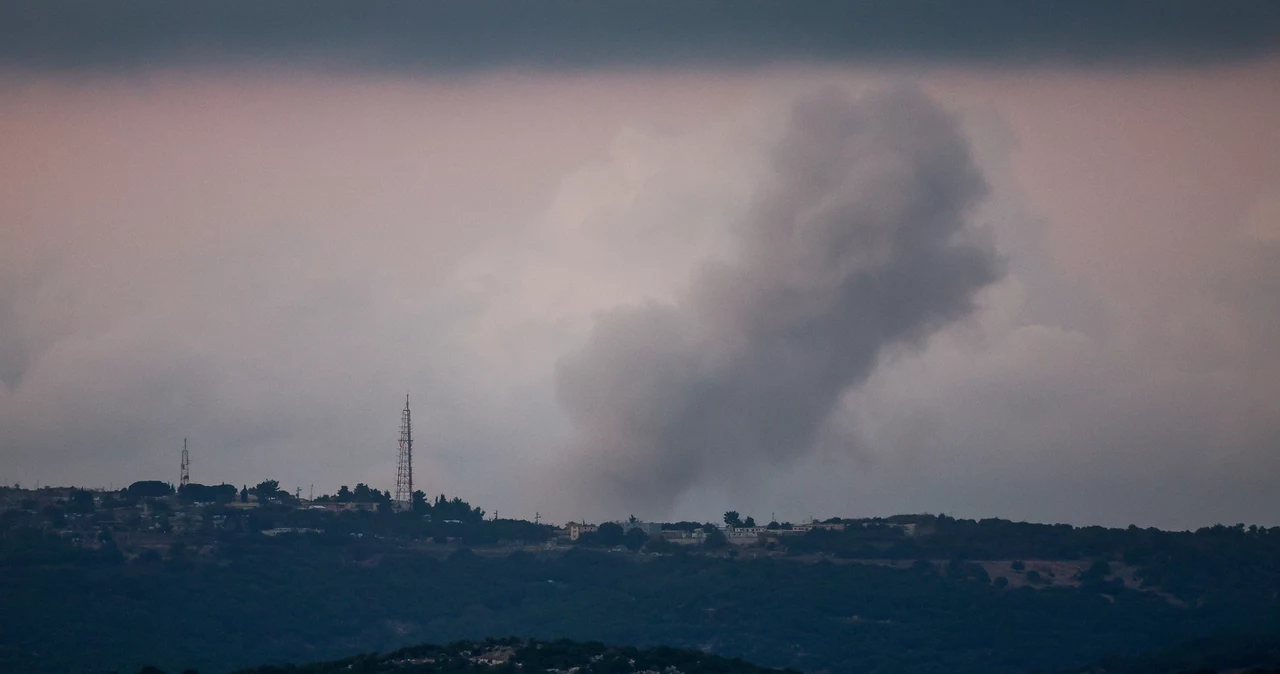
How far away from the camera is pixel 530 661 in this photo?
12162cm

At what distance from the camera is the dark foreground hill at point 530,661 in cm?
12025

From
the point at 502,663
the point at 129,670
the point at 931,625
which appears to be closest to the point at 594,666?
the point at 502,663

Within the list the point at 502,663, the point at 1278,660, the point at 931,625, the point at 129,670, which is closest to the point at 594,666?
the point at 502,663

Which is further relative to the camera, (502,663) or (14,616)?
(14,616)

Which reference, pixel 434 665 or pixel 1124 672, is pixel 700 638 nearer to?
pixel 1124 672

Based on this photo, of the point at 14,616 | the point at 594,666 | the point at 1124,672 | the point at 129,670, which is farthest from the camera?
the point at 14,616

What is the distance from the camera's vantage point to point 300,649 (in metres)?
200

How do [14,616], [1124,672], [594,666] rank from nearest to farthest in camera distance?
[594,666] → [1124,672] → [14,616]

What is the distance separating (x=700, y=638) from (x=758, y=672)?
7296 centimetres

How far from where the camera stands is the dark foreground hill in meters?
120

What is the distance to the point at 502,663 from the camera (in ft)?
400

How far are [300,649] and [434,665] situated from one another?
80.5m

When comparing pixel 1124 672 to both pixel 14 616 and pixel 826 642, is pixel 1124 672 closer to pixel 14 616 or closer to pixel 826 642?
pixel 826 642

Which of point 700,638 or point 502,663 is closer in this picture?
point 502,663
